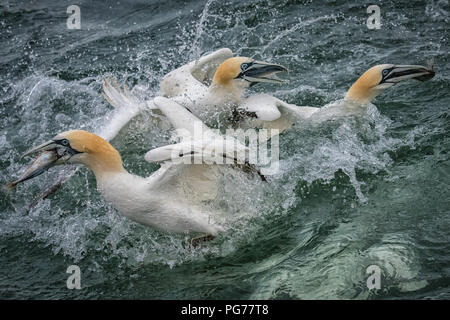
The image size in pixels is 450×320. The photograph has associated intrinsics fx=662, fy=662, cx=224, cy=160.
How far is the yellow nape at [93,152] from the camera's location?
18.2ft

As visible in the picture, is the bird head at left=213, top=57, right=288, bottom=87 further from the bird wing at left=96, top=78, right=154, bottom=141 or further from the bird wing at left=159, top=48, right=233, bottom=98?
the bird wing at left=96, top=78, right=154, bottom=141

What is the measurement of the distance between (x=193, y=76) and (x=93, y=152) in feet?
10.3

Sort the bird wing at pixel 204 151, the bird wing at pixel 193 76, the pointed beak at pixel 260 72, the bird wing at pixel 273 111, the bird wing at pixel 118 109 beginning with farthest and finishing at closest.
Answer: the bird wing at pixel 193 76 → the pointed beak at pixel 260 72 → the bird wing at pixel 118 109 → the bird wing at pixel 273 111 → the bird wing at pixel 204 151

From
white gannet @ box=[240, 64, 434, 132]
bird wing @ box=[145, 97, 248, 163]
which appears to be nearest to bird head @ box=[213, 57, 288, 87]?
white gannet @ box=[240, 64, 434, 132]

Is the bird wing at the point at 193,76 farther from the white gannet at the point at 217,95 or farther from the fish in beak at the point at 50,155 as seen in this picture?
the fish in beak at the point at 50,155

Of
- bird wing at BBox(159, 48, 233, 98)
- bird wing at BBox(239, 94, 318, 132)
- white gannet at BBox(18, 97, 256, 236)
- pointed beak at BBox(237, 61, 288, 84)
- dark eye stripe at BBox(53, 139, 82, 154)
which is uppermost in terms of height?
bird wing at BBox(159, 48, 233, 98)

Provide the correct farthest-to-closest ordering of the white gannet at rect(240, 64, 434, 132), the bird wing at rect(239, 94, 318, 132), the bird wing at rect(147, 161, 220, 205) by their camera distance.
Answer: the white gannet at rect(240, 64, 434, 132) < the bird wing at rect(239, 94, 318, 132) < the bird wing at rect(147, 161, 220, 205)

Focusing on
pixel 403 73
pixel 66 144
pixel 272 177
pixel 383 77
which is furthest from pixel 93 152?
pixel 403 73

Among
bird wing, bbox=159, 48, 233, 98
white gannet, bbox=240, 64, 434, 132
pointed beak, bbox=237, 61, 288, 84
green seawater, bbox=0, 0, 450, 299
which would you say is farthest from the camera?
bird wing, bbox=159, 48, 233, 98

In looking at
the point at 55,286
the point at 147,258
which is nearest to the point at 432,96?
the point at 147,258

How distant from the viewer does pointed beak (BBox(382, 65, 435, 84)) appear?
7363 millimetres

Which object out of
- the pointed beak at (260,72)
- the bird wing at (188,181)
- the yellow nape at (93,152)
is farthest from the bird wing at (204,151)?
the pointed beak at (260,72)

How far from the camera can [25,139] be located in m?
8.31

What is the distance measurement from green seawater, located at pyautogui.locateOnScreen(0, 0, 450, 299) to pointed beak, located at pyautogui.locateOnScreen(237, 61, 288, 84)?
671 millimetres
